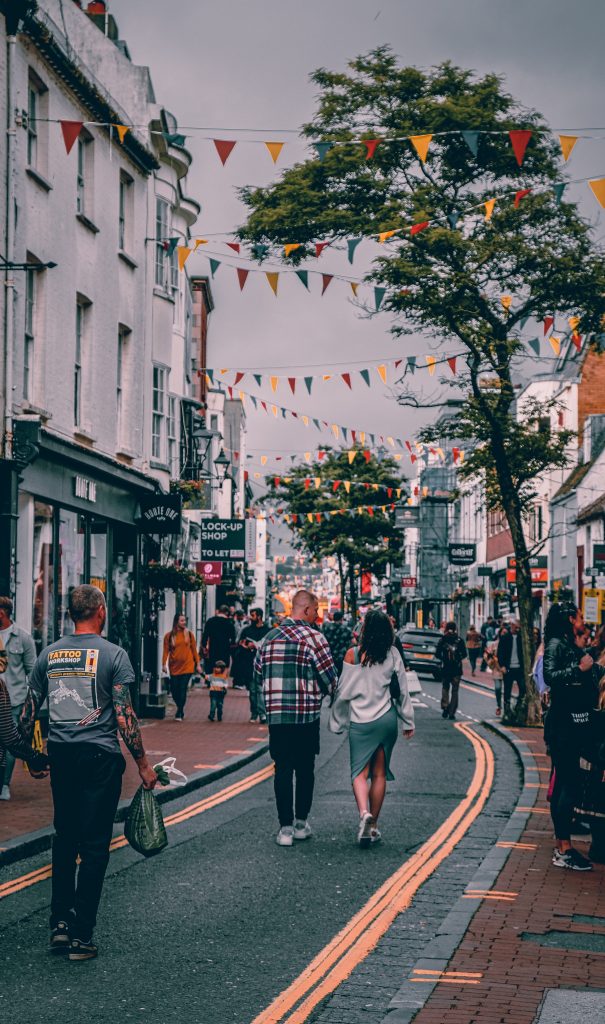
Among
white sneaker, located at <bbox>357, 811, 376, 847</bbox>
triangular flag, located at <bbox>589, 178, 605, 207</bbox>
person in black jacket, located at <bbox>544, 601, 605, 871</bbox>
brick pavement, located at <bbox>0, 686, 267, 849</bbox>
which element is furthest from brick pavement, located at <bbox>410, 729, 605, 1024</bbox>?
triangular flag, located at <bbox>589, 178, 605, 207</bbox>

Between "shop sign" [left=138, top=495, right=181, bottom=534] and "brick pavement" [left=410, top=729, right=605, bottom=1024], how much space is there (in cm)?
1511

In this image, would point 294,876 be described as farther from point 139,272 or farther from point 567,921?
point 139,272

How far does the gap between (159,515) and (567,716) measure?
15.6m

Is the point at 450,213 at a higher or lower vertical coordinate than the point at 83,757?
higher

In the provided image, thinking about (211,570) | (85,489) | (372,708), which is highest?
(85,489)

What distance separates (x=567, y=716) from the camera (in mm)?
9391

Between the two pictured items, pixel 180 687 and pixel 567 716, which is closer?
pixel 567 716

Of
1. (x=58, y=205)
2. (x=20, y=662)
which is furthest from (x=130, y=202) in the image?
(x=20, y=662)

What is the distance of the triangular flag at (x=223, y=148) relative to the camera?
13969mm

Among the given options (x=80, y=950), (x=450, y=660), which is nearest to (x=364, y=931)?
(x=80, y=950)

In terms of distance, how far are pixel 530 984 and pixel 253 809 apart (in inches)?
263

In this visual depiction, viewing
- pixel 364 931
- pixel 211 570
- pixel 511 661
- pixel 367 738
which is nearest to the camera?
pixel 364 931

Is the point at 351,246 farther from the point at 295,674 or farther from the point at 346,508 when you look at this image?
the point at 346,508

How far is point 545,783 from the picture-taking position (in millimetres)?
14492
